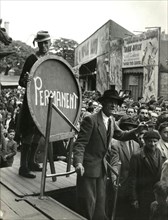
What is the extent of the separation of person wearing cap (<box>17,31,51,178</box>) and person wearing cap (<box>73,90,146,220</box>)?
2.35 feet

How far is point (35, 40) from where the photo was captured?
153 inches

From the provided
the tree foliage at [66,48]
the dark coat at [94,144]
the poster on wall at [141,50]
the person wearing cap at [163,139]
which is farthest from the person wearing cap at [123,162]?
the tree foliage at [66,48]

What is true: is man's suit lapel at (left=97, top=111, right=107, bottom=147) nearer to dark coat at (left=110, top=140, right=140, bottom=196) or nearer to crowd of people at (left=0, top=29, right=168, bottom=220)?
crowd of people at (left=0, top=29, right=168, bottom=220)

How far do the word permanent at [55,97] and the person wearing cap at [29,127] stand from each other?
16 centimetres

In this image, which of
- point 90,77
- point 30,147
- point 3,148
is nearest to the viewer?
point 30,147

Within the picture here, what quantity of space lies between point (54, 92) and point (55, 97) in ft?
0.18

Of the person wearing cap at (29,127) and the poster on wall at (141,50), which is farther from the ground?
the poster on wall at (141,50)

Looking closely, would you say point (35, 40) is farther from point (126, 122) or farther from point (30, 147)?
point (126, 122)

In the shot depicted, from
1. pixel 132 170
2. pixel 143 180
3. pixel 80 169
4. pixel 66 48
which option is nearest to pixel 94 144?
pixel 80 169

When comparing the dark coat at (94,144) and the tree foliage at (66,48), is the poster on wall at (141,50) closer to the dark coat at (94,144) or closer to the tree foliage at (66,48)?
the dark coat at (94,144)

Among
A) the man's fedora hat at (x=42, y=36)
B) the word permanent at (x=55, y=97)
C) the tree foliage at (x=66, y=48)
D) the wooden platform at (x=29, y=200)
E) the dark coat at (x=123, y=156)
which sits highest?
the tree foliage at (x=66, y=48)

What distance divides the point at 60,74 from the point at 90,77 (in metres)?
26.5

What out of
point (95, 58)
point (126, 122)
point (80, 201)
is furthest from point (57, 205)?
point (95, 58)

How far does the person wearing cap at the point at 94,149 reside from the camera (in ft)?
11.7
